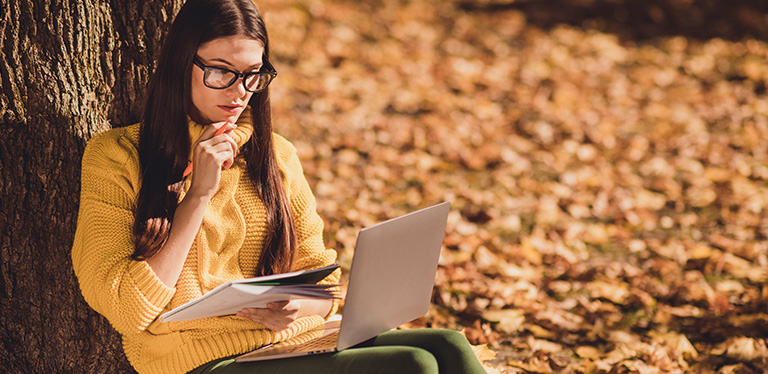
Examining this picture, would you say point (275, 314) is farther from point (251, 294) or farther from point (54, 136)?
point (54, 136)

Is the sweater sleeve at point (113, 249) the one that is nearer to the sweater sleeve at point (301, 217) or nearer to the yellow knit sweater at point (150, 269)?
the yellow knit sweater at point (150, 269)

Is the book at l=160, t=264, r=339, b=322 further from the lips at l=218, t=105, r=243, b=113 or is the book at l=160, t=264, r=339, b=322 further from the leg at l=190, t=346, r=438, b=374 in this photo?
the lips at l=218, t=105, r=243, b=113

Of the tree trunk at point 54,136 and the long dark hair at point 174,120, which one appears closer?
the long dark hair at point 174,120

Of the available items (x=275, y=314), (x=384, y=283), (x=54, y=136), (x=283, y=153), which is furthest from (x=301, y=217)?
(x=54, y=136)

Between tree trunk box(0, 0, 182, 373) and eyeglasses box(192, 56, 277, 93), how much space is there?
0.55 meters

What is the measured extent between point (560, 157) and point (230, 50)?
3986mm

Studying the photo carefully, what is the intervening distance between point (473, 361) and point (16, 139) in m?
1.54

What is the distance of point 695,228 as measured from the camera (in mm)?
4465

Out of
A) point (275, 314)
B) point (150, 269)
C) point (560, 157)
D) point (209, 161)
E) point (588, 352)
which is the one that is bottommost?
point (588, 352)

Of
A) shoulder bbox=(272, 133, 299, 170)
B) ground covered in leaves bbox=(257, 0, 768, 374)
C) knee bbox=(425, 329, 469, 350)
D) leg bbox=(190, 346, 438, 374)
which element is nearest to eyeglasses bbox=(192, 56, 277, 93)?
shoulder bbox=(272, 133, 299, 170)

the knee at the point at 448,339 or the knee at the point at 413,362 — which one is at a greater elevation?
the knee at the point at 413,362

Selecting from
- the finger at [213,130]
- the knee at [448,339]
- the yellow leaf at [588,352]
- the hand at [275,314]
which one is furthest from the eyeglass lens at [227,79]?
the yellow leaf at [588,352]

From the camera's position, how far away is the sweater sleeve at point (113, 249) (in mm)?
1884

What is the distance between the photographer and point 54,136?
2258 mm
